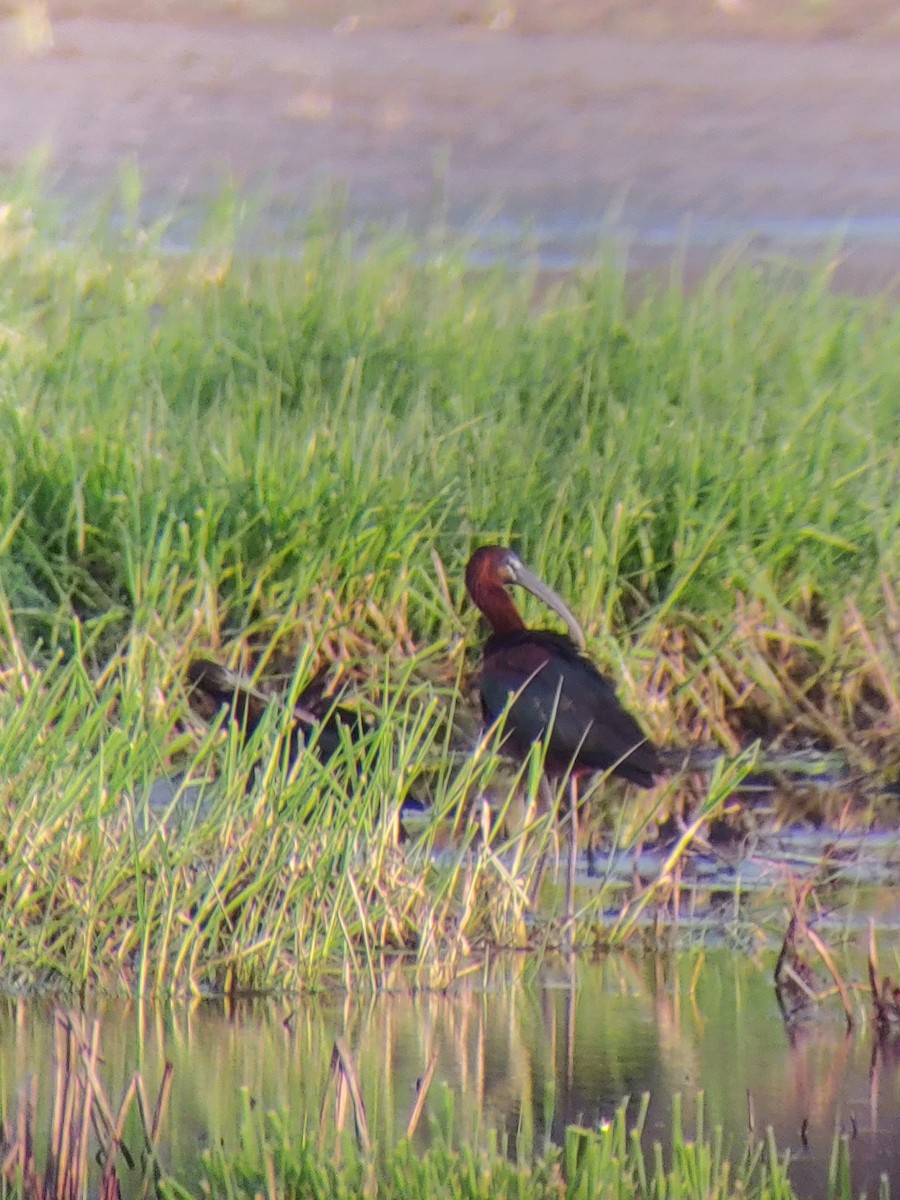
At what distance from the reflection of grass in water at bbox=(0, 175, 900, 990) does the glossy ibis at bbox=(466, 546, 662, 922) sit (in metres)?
0.13

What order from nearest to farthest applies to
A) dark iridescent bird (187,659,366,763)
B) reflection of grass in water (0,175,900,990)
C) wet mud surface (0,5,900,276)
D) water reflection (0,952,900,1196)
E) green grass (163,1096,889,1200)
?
green grass (163,1096,889,1200)
water reflection (0,952,900,1196)
reflection of grass in water (0,175,900,990)
dark iridescent bird (187,659,366,763)
wet mud surface (0,5,900,276)

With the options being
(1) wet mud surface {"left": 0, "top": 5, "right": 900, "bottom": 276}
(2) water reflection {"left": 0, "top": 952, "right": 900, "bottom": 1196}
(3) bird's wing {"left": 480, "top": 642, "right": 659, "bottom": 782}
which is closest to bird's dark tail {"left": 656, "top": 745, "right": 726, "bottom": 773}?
(3) bird's wing {"left": 480, "top": 642, "right": 659, "bottom": 782}

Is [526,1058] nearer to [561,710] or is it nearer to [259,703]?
[561,710]

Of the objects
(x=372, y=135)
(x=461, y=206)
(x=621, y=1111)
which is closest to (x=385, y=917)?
(x=621, y=1111)

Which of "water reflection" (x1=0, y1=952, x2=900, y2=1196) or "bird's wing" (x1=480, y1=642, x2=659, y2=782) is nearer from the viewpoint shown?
"water reflection" (x1=0, y1=952, x2=900, y2=1196)

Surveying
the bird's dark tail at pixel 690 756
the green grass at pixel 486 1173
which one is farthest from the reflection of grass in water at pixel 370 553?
the green grass at pixel 486 1173

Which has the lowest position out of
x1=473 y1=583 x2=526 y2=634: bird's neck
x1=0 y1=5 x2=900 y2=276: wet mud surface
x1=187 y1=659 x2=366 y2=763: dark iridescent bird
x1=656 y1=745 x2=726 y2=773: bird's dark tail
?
x1=656 y1=745 x2=726 y2=773: bird's dark tail

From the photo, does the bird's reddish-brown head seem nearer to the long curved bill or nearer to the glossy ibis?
the long curved bill

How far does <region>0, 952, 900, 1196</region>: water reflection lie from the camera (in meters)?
3.80

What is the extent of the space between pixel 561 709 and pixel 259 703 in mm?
819

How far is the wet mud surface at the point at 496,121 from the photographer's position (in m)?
11.7

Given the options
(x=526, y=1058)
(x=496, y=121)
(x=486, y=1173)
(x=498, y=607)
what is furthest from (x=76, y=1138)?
(x=496, y=121)

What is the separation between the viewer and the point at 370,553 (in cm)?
628

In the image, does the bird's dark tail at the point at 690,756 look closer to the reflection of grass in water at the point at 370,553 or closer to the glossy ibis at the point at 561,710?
the reflection of grass in water at the point at 370,553
